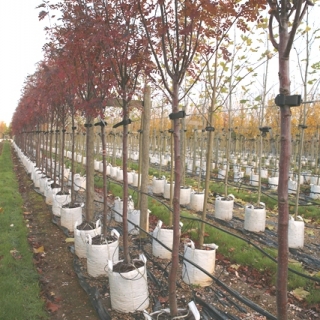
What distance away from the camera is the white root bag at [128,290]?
353cm

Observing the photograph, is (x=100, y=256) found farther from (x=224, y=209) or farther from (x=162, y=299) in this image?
(x=224, y=209)

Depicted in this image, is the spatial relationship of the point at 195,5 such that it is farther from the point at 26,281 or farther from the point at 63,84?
the point at 63,84

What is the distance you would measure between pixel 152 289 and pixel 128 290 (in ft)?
2.19

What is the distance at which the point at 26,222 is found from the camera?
730 cm

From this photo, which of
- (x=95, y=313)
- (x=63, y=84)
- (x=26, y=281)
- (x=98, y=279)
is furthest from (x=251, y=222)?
(x=63, y=84)

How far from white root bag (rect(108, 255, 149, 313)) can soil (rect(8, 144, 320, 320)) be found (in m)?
0.10

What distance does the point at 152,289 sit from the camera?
4109 mm

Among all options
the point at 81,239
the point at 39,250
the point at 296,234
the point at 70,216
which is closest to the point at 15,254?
the point at 39,250

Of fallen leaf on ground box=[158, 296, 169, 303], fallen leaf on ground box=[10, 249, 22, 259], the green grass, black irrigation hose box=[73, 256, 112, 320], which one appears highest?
the green grass

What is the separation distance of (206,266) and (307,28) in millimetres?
4272

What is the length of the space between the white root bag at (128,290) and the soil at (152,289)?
3.9 inches

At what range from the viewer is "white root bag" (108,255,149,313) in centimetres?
353

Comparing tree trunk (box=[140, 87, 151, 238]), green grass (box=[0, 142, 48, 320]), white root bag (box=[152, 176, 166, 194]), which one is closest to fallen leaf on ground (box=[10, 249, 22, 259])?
green grass (box=[0, 142, 48, 320])

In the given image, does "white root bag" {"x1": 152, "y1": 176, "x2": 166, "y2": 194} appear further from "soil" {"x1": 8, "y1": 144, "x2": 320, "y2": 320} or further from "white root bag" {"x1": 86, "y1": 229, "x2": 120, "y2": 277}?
"white root bag" {"x1": 86, "y1": 229, "x2": 120, "y2": 277}
